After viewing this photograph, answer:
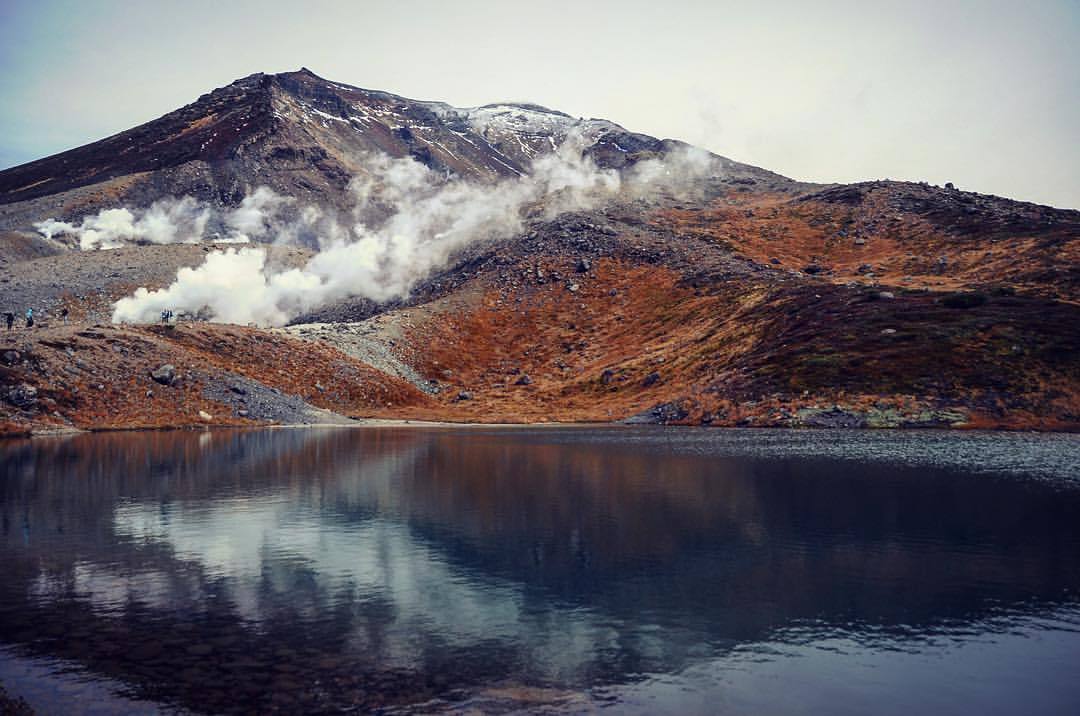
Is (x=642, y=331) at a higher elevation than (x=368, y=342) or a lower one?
higher

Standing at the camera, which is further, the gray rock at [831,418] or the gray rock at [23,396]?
the gray rock at [831,418]

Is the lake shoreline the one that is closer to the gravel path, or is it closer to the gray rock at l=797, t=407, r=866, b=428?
the gray rock at l=797, t=407, r=866, b=428

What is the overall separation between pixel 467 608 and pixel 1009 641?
1622cm

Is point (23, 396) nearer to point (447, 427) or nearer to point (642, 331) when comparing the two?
point (447, 427)

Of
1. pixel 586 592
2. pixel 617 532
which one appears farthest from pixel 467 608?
pixel 617 532

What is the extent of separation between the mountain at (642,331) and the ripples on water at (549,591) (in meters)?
44.4

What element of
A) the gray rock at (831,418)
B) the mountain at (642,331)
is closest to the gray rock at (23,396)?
the mountain at (642,331)

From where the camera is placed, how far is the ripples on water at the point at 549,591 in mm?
20641

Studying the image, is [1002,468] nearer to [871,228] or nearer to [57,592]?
[57,592]

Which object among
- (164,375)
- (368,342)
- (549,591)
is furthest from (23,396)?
(549,591)

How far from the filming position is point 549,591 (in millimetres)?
29141

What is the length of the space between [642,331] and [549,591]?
129 metres

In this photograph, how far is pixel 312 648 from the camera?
76.4 feet

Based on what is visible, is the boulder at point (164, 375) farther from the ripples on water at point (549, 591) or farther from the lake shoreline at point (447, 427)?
the ripples on water at point (549, 591)
